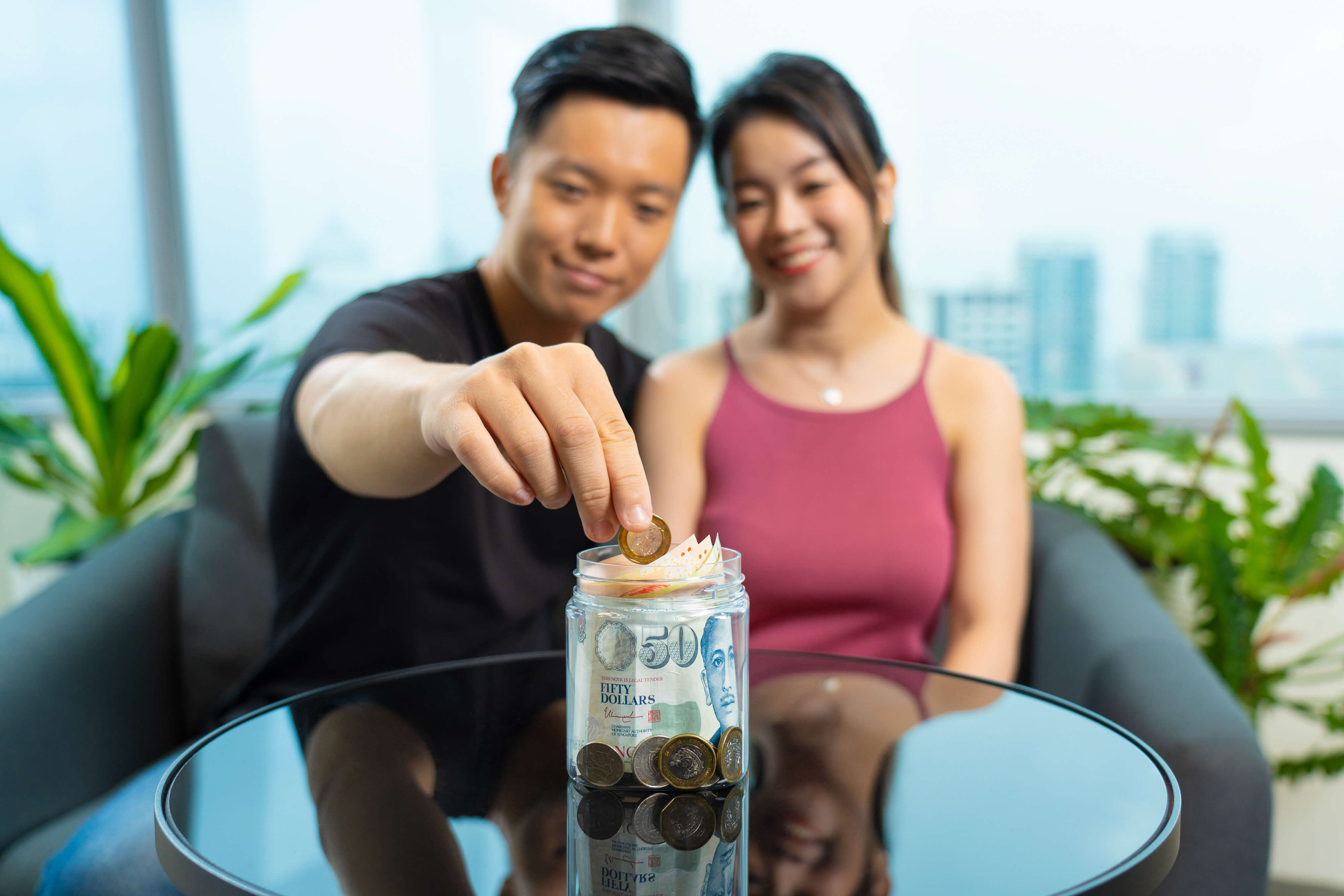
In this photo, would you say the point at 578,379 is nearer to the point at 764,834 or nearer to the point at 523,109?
the point at 764,834

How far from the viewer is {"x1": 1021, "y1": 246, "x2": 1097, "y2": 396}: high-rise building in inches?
84.1

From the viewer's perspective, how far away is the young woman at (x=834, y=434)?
1.25 metres

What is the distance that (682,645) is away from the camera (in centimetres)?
55

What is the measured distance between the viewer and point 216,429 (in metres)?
1.74

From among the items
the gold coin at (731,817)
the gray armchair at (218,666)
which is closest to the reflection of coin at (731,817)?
the gold coin at (731,817)

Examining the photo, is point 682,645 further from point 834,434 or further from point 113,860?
point 834,434

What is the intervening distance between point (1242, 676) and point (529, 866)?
1.37m

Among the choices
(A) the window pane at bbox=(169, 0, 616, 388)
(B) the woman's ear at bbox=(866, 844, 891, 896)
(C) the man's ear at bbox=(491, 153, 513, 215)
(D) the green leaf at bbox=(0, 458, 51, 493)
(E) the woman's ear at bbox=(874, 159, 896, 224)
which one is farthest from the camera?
(A) the window pane at bbox=(169, 0, 616, 388)

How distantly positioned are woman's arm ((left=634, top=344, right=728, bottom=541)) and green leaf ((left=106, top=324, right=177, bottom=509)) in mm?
1236

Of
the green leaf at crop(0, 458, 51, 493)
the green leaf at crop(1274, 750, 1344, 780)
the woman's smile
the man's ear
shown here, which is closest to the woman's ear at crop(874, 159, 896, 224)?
the woman's smile

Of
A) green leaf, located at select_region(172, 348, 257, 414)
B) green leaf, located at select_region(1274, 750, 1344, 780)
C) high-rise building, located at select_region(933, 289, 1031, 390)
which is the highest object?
high-rise building, located at select_region(933, 289, 1031, 390)

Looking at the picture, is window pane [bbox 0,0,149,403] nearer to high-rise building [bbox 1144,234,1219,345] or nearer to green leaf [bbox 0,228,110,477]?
green leaf [bbox 0,228,110,477]

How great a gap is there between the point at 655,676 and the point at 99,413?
198 centimetres

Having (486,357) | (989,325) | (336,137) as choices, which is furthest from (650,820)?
(336,137)
